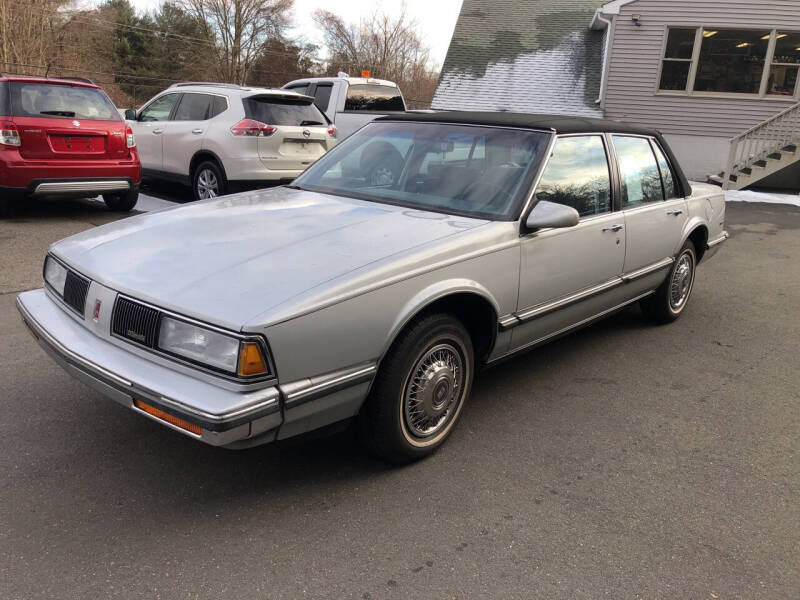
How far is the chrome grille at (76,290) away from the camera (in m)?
2.88

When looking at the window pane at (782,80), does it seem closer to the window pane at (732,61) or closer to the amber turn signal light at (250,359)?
the window pane at (732,61)

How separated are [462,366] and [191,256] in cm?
140

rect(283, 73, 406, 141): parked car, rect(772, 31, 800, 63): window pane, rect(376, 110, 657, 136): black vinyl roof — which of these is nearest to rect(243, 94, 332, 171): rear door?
rect(283, 73, 406, 141): parked car

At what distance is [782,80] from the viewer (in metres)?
16.8

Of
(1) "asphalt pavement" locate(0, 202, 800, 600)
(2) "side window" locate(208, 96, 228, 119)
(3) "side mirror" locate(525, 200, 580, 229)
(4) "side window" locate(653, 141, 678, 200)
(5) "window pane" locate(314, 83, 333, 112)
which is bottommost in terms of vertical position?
(1) "asphalt pavement" locate(0, 202, 800, 600)

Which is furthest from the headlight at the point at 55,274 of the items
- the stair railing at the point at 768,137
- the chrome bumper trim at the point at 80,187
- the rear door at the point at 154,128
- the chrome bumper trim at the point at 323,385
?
the stair railing at the point at 768,137

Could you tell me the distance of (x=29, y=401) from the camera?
11.6 feet

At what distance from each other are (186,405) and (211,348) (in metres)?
0.22

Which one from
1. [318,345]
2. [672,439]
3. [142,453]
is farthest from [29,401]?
[672,439]

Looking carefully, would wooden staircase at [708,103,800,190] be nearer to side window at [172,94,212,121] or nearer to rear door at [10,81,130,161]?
side window at [172,94,212,121]

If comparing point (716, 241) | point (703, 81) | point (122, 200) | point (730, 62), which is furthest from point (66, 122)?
point (730, 62)

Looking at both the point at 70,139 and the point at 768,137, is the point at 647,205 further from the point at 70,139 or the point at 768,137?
the point at 768,137

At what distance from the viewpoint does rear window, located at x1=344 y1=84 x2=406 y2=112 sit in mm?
11992

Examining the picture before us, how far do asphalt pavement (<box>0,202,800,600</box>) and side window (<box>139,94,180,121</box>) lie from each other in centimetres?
624
